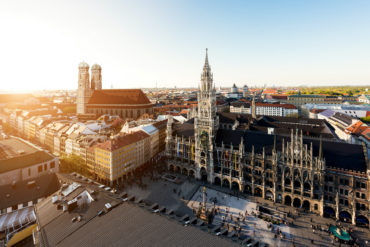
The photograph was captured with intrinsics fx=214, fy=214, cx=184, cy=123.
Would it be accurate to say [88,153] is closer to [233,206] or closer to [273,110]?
[233,206]

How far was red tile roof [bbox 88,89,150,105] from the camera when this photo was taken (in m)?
169

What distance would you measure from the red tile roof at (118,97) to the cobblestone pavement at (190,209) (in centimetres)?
10220

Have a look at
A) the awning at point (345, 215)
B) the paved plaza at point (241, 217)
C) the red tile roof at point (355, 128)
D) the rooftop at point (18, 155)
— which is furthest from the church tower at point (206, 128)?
the red tile roof at point (355, 128)

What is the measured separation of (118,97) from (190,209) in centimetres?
13209

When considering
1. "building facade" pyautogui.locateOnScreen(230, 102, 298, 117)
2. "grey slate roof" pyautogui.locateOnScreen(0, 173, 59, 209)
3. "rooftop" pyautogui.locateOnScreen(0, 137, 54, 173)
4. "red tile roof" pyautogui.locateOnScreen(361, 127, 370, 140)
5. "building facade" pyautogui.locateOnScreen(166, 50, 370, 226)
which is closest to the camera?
"grey slate roof" pyautogui.locateOnScreen(0, 173, 59, 209)

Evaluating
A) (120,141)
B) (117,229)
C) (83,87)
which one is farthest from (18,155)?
(83,87)

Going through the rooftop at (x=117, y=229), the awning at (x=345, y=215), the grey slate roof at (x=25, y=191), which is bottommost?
the awning at (x=345, y=215)

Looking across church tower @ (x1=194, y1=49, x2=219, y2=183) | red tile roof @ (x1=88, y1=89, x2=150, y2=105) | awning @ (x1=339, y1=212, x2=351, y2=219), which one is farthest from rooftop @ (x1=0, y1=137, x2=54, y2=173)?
awning @ (x1=339, y1=212, x2=351, y2=219)

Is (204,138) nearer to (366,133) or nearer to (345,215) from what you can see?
(345,215)

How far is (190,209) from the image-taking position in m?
58.1

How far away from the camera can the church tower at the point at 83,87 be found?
570 ft

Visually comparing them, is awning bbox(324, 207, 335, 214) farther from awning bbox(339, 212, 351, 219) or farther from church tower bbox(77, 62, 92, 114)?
church tower bbox(77, 62, 92, 114)

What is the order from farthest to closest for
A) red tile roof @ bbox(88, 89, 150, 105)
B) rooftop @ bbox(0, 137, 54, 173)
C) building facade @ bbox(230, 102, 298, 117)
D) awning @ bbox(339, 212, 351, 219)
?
building facade @ bbox(230, 102, 298, 117) → red tile roof @ bbox(88, 89, 150, 105) → rooftop @ bbox(0, 137, 54, 173) → awning @ bbox(339, 212, 351, 219)

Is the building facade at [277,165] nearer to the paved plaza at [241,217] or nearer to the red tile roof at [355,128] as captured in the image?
the paved plaza at [241,217]
